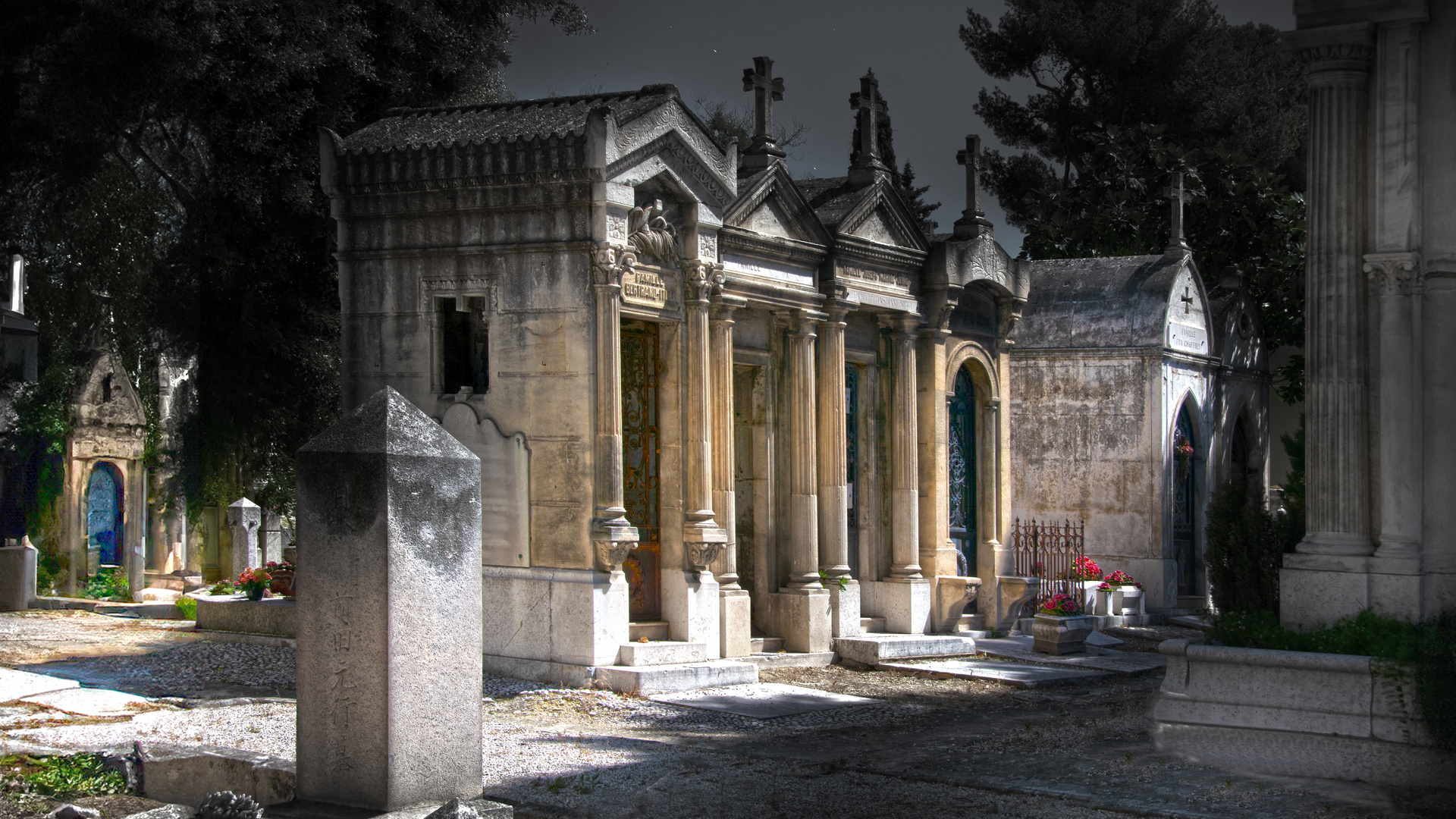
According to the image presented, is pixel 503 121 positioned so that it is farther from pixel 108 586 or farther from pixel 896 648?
pixel 108 586

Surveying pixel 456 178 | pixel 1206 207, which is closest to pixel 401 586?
pixel 456 178

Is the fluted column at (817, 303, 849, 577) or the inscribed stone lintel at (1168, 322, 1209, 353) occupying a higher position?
Answer: the inscribed stone lintel at (1168, 322, 1209, 353)

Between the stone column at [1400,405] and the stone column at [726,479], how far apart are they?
19.6ft

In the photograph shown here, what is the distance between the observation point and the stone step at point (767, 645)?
14.0m

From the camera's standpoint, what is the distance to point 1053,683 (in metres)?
13.3

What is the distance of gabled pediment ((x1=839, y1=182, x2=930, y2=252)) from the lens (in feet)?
49.3

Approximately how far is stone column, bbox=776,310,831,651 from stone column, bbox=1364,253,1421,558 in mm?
6499

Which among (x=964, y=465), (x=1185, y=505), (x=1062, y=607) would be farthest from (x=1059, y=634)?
(x=1185, y=505)

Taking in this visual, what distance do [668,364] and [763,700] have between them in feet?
10.2

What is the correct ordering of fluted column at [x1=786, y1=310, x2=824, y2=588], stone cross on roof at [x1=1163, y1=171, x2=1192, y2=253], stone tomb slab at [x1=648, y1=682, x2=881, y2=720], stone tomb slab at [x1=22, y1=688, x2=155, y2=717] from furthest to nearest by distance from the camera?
stone cross on roof at [x1=1163, y1=171, x2=1192, y2=253] → fluted column at [x1=786, y1=310, x2=824, y2=588] → stone tomb slab at [x1=648, y1=682, x2=881, y2=720] → stone tomb slab at [x1=22, y1=688, x2=155, y2=717]

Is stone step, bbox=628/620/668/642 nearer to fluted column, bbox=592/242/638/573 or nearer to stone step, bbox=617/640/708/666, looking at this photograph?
stone step, bbox=617/640/708/666

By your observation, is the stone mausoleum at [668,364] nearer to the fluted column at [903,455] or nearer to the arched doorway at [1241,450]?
the fluted column at [903,455]

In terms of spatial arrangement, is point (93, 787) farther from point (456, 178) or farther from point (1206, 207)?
point (1206, 207)

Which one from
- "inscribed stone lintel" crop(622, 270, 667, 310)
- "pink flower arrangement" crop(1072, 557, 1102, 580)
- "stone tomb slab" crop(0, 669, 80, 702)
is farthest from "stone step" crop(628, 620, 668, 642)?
"pink flower arrangement" crop(1072, 557, 1102, 580)
